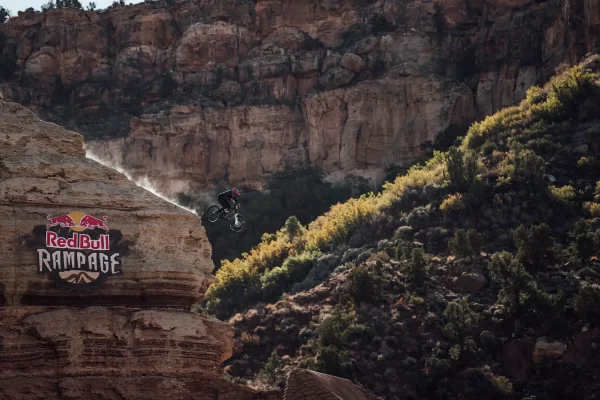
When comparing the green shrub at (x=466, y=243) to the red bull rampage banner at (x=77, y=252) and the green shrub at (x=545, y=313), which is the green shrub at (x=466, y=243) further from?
the red bull rampage banner at (x=77, y=252)

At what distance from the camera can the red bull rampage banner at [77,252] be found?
1952 cm

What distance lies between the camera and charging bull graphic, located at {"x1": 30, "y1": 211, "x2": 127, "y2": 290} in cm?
1952

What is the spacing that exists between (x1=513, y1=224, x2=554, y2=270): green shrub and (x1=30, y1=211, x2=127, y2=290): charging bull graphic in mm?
31090

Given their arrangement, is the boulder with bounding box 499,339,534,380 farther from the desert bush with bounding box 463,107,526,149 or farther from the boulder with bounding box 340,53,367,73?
the boulder with bounding box 340,53,367,73

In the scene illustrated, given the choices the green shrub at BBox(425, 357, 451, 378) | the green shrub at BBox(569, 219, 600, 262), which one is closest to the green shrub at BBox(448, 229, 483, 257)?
the green shrub at BBox(569, 219, 600, 262)

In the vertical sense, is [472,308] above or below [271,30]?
below

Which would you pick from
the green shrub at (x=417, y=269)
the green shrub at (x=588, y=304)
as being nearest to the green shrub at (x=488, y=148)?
the green shrub at (x=417, y=269)

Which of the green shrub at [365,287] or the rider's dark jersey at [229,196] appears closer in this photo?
the rider's dark jersey at [229,196]

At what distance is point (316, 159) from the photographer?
8131 cm

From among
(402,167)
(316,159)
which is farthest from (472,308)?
(316,159)

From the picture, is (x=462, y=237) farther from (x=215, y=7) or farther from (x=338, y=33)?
(x=215, y=7)

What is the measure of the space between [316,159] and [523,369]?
40659 mm

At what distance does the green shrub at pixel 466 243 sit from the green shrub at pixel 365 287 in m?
4.11

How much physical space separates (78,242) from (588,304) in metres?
27.0
